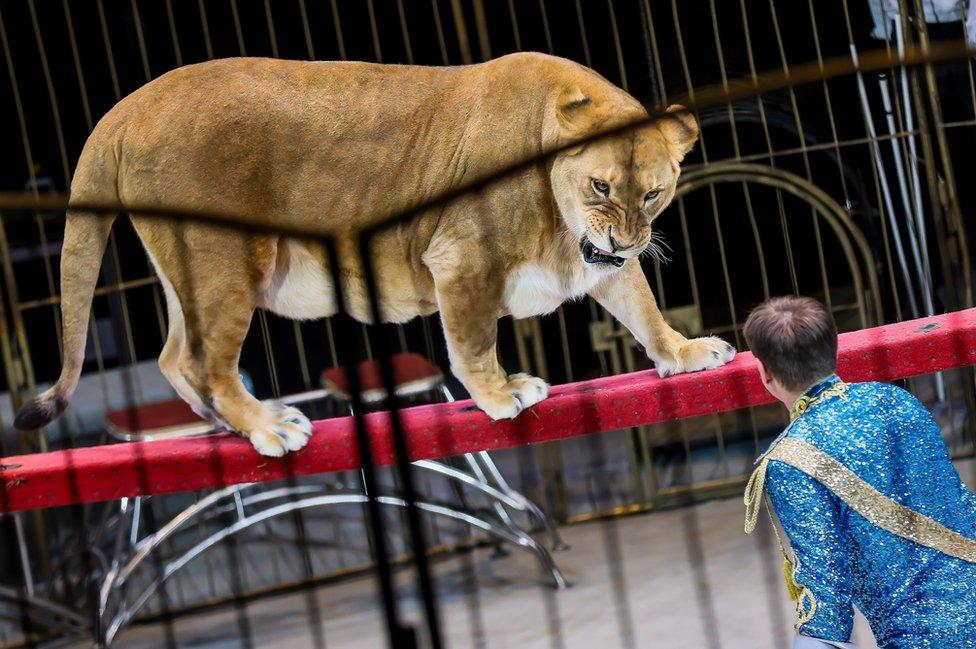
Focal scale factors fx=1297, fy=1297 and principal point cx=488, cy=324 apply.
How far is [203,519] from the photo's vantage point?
4383 millimetres

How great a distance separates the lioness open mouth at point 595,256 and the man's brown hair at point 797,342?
0.50 metres

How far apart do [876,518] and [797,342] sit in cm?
27

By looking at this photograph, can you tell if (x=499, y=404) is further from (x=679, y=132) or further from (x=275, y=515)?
(x=275, y=515)

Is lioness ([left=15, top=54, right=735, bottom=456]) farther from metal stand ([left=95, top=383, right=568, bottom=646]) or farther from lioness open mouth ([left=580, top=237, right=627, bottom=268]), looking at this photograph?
metal stand ([left=95, top=383, right=568, bottom=646])

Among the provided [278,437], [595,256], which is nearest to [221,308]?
[278,437]

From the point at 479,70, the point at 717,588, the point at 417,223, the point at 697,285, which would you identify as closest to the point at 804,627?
the point at 417,223

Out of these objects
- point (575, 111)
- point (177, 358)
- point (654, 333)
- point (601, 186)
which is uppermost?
point (575, 111)

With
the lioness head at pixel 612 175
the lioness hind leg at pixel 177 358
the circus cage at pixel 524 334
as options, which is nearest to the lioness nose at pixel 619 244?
the lioness head at pixel 612 175

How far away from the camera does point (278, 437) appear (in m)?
2.47

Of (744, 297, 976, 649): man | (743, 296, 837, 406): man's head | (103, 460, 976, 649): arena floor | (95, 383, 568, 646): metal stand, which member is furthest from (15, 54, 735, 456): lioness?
(103, 460, 976, 649): arena floor

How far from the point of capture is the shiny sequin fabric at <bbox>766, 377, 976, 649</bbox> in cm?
180

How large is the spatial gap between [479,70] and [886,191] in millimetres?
2176

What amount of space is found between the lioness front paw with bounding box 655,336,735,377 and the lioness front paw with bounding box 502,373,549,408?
10.3 inches

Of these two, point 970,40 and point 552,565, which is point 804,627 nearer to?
point 552,565
